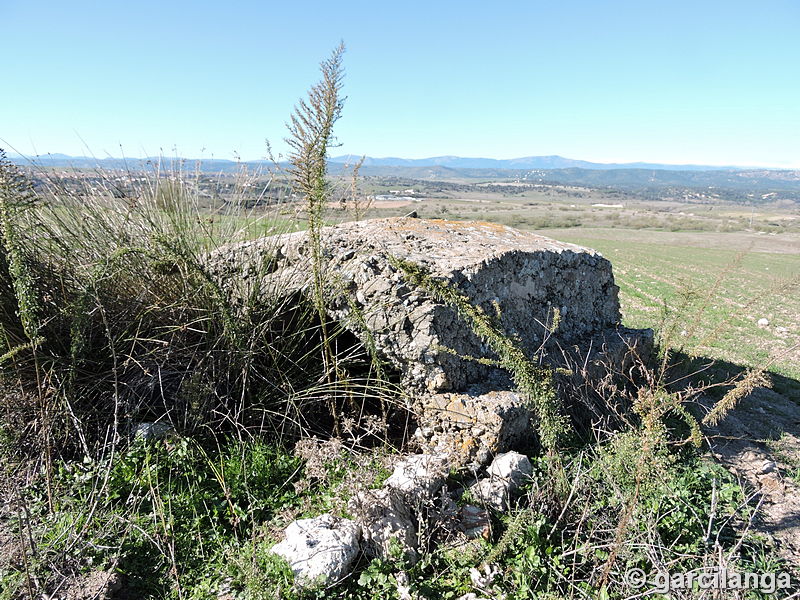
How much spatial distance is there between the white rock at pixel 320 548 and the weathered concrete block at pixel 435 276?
1202 millimetres

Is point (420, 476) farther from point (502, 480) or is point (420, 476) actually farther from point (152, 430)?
point (152, 430)

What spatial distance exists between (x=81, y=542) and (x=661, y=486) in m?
3.22

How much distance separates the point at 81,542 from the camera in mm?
2438

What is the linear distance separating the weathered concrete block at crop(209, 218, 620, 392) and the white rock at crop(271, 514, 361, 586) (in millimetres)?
1202

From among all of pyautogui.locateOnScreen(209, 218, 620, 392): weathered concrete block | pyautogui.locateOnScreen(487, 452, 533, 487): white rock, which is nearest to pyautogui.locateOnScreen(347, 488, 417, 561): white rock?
pyautogui.locateOnScreen(487, 452, 533, 487): white rock

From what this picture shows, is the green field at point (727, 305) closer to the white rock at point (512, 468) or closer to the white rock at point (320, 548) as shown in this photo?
the white rock at point (512, 468)

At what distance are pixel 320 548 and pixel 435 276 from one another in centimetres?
191

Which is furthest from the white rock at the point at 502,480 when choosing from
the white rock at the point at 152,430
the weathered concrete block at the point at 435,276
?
the white rock at the point at 152,430

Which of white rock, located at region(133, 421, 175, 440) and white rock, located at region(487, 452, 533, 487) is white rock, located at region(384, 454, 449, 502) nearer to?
white rock, located at region(487, 452, 533, 487)

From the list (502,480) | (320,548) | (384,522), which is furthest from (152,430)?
(502,480)

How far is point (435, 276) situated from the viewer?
3.45m

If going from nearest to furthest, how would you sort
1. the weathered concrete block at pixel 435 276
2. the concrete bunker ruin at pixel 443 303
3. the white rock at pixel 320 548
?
the white rock at pixel 320 548, the concrete bunker ruin at pixel 443 303, the weathered concrete block at pixel 435 276

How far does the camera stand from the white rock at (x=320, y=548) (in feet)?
7.37

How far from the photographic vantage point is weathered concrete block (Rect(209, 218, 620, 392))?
3.41m
